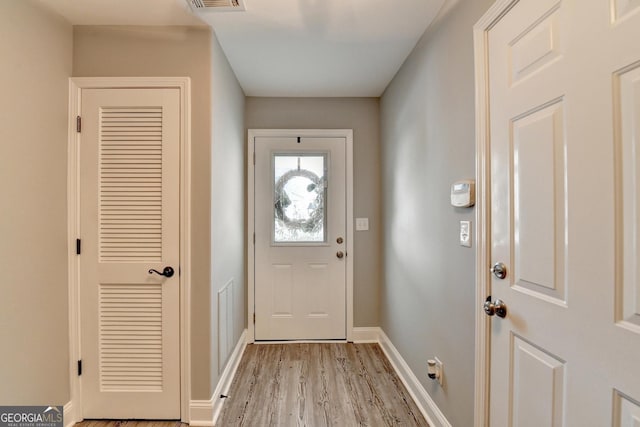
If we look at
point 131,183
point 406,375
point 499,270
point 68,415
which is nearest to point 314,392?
point 406,375

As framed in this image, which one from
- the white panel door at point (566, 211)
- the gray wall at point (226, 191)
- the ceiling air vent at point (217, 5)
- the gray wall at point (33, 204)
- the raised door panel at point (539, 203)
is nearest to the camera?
the white panel door at point (566, 211)

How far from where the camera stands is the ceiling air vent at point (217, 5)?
64.7 inches

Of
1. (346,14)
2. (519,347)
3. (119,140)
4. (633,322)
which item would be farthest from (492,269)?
(119,140)

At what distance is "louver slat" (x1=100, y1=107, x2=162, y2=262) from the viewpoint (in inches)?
74.0

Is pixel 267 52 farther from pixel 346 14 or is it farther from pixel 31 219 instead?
pixel 31 219

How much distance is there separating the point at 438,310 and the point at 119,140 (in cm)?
217

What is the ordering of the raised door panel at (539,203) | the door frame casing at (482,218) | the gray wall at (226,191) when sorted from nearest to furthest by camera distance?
the raised door panel at (539,203) → the door frame casing at (482,218) → the gray wall at (226,191)

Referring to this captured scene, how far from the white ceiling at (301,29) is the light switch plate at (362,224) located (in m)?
1.31

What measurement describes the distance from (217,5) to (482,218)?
5.73 feet

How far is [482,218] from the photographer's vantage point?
4.41 feet

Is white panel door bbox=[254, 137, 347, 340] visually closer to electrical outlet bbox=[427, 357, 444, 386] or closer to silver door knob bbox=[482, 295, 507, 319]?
electrical outlet bbox=[427, 357, 444, 386]

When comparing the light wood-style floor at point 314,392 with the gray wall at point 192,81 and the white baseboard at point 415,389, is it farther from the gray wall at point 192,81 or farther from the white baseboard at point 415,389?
the gray wall at point 192,81

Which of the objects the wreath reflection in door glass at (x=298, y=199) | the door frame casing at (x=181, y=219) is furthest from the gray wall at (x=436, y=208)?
the door frame casing at (x=181, y=219)

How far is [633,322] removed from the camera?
0.75m
